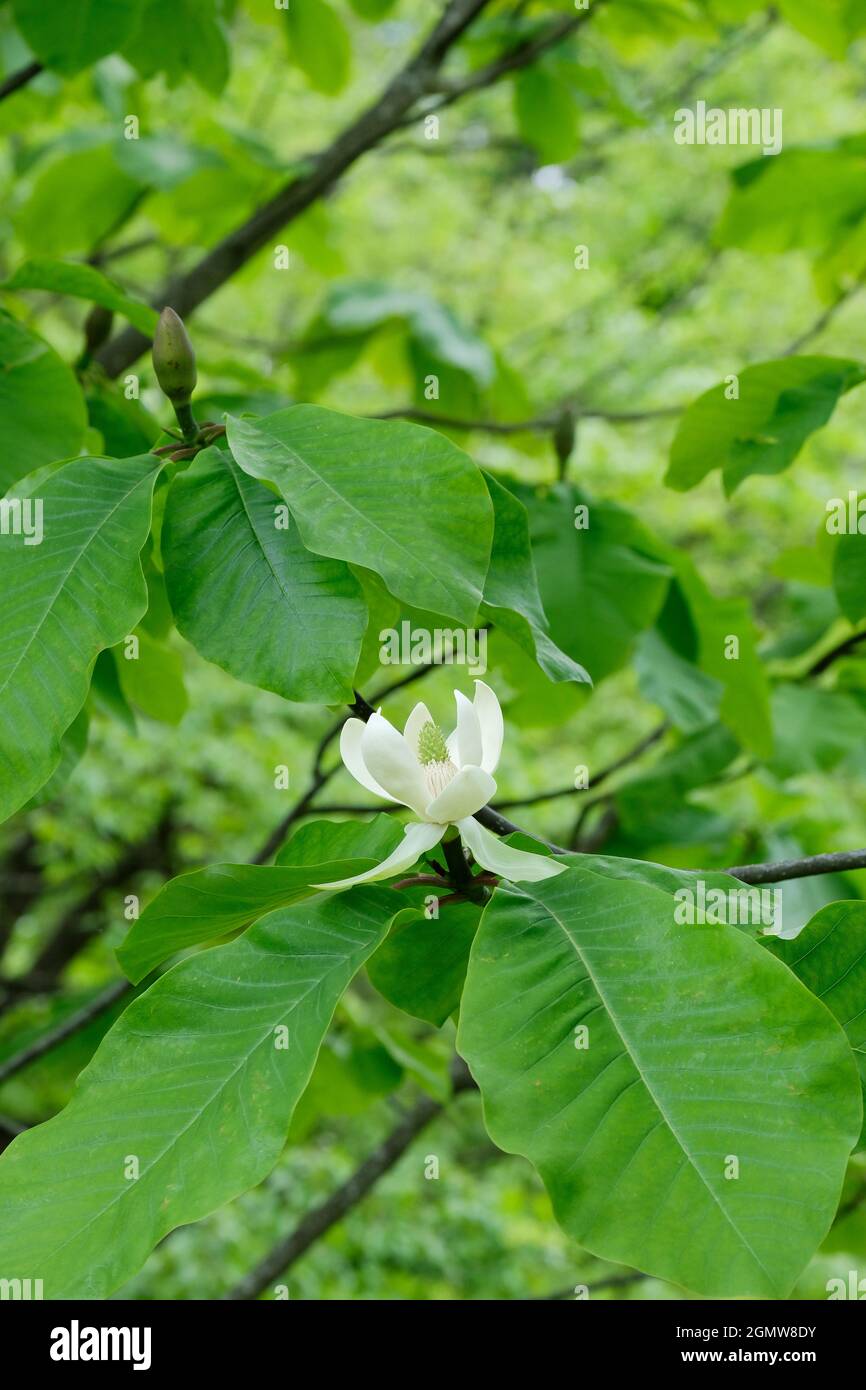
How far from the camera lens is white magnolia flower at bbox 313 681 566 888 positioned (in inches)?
26.0

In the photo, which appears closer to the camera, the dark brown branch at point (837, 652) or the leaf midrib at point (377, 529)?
the leaf midrib at point (377, 529)

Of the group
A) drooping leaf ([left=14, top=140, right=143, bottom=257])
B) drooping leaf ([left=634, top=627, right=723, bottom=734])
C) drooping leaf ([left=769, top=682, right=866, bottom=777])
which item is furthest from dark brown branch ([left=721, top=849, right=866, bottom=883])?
drooping leaf ([left=14, top=140, right=143, bottom=257])

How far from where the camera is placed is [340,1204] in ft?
6.33

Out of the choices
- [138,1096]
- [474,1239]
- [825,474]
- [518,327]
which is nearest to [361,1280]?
[474,1239]

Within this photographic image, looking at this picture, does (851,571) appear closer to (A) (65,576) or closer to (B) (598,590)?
(B) (598,590)

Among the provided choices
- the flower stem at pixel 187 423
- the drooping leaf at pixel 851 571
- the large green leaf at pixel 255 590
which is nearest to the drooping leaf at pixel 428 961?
the large green leaf at pixel 255 590

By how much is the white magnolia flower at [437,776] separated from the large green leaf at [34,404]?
1.35 ft

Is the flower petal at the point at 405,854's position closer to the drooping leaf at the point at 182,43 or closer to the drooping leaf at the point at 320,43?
the drooping leaf at the point at 182,43

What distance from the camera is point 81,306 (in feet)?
16.6

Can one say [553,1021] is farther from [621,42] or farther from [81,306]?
[81,306]

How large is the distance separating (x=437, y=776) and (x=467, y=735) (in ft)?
0.11

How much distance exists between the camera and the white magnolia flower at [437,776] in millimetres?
661

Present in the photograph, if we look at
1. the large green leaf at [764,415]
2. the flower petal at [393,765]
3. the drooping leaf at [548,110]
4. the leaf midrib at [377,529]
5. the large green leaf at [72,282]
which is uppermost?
the drooping leaf at [548,110]

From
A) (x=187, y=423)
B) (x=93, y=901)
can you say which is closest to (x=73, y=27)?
(x=187, y=423)
